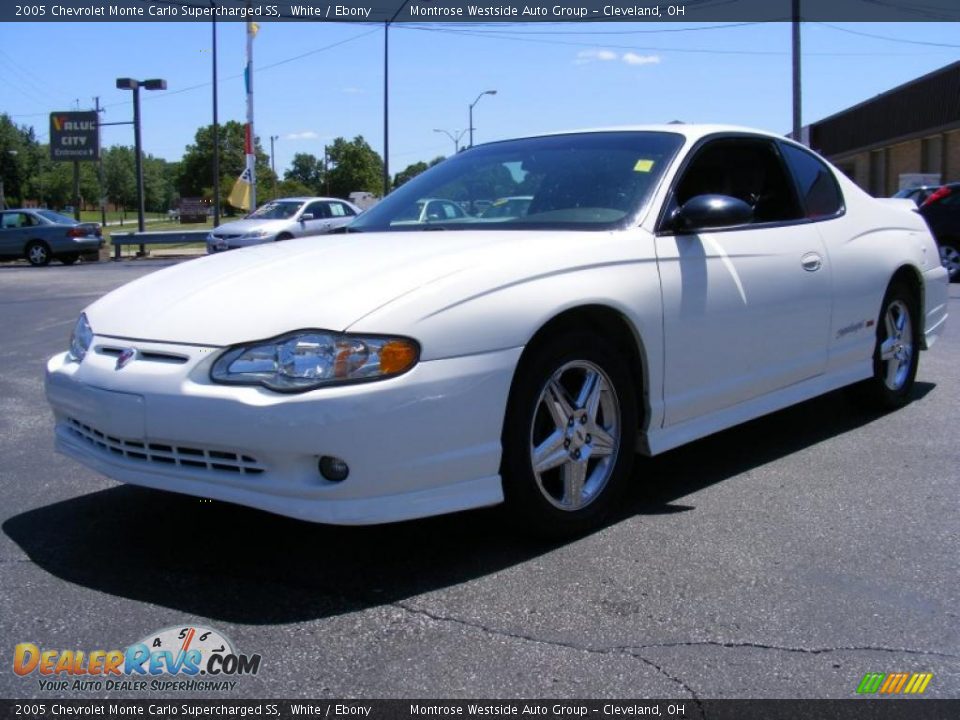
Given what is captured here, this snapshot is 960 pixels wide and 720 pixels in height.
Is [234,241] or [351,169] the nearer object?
[234,241]

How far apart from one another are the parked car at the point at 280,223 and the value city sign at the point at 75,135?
21.9 m

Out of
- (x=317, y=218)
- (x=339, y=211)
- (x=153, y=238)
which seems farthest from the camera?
(x=153, y=238)

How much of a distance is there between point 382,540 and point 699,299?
5.27 feet

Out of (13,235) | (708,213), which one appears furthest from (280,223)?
(708,213)

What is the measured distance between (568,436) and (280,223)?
759 inches

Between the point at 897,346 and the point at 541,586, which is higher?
the point at 897,346

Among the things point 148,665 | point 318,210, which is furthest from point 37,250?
point 148,665

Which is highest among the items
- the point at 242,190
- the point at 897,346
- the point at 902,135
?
the point at 902,135

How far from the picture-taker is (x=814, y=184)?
195 inches

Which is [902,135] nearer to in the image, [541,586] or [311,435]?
[541,586]

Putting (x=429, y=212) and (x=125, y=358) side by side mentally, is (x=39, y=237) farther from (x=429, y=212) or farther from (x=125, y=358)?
(x=125, y=358)

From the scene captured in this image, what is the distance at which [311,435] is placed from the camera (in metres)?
2.86

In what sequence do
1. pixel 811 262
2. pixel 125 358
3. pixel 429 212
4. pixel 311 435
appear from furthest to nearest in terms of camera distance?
pixel 811 262 → pixel 429 212 → pixel 125 358 → pixel 311 435

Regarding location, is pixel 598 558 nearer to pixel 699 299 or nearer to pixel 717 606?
pixel 717 606
